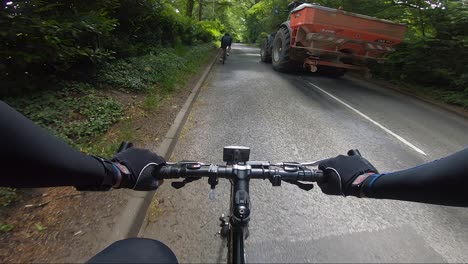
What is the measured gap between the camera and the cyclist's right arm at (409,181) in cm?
105

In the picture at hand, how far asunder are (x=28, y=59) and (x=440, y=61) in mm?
12113

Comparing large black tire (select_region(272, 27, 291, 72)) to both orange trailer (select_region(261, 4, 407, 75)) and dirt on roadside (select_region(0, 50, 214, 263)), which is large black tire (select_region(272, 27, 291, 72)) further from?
dirt on roadside (select_region(0, 50, 214, 263))

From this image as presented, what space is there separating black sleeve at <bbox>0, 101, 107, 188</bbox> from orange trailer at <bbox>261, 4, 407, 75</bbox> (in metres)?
9.06

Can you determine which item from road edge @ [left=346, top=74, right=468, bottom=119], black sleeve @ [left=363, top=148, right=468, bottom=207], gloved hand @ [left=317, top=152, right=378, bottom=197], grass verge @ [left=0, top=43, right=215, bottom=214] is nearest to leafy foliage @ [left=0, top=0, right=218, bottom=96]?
grass verge @ [left=0, top=43, right=215, bottom=214]

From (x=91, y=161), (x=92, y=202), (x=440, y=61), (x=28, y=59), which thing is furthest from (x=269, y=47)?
(x=91, y=161)

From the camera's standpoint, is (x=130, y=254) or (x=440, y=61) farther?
(x=440, y=61)

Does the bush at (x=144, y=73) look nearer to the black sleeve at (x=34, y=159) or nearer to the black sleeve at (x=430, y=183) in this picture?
the black sleeve at (x=34, y=159)

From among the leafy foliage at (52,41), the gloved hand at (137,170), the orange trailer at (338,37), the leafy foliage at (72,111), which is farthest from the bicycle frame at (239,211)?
the orange trailer at (338,37)

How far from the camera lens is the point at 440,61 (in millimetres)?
9914

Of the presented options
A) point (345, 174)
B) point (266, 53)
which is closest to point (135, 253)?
point (345, 174)

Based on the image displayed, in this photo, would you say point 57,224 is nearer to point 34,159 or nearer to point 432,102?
point 34,159

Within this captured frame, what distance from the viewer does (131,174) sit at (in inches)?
53.2

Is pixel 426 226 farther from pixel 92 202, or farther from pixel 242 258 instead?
pixel 92 202

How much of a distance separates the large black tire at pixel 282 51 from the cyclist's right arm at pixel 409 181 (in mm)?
10199
